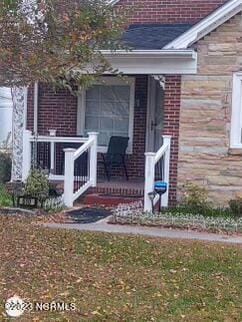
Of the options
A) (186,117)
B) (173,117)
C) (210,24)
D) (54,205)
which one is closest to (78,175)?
(54,205)

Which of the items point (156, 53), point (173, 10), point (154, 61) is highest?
point (173, 10)

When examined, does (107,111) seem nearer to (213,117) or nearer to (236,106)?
(213,117)

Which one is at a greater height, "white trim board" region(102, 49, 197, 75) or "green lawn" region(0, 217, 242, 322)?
"white trim board" region(102, 49, 197, 75)

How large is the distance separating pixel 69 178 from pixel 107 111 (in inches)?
123

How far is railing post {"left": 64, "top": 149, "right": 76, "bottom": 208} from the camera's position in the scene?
40.7 ft

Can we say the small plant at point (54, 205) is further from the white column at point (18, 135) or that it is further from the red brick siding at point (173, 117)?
the red brick siding at point (173, 117)

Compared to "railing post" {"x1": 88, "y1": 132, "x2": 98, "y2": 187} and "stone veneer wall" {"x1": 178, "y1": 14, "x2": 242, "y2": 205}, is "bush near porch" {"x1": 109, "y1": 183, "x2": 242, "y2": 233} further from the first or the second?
"railing post" {"x1": 88, "y1": 132, "x2": 98, "y2": 187}

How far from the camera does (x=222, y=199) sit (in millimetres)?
11992

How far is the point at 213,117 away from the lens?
473 inches

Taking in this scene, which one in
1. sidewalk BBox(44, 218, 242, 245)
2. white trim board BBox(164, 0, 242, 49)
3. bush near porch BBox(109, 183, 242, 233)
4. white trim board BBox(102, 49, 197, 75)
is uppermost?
A: white trim board BBox(164, 0, 242, 49)

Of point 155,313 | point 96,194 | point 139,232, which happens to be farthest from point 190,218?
point 155,313

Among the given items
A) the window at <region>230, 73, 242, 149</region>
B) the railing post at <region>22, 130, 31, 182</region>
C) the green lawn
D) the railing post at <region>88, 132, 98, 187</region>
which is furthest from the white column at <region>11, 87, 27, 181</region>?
the window at <region>230, 73, 242, 149</region>

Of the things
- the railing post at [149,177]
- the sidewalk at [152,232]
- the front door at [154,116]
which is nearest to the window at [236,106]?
the railing post at [149,177]

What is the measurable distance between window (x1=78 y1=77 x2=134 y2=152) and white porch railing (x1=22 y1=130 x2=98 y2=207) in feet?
2.87
